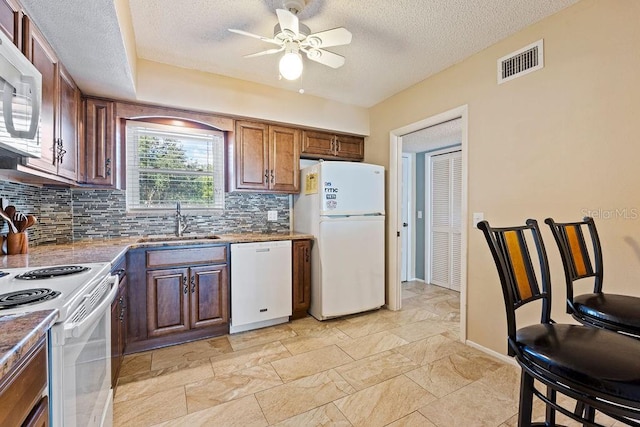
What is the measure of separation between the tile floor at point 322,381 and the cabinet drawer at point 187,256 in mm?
704

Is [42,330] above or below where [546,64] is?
below

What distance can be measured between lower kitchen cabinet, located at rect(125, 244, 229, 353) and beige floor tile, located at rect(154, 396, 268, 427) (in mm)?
982

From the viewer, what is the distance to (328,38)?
1899mm

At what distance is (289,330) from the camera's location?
281 centimetres

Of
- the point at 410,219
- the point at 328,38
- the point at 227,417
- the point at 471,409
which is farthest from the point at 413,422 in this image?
the point at 410,219

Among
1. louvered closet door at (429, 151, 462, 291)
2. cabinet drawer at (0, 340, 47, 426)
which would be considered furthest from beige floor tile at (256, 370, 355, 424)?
louvered closet door at (429, 151, 462, 291)

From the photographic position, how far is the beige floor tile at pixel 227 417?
1.58m

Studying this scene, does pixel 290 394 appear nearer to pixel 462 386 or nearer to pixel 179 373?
pixel 179 373

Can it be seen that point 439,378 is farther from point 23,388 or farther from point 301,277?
point 23,388

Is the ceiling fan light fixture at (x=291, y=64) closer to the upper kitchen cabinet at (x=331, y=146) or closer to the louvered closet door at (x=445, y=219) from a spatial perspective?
the upper kitchen cabinet at (x=331, y=146)

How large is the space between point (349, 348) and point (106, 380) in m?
1.66

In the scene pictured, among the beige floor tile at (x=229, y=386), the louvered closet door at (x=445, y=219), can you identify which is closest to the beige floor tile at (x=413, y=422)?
the beige floor tile at (x=229, y=386)

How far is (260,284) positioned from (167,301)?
0.79 meters

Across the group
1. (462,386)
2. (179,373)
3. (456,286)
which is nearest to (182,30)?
(179,373)
